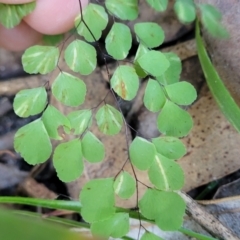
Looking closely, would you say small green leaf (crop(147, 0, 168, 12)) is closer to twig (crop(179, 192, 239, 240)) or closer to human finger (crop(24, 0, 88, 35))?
human finger (crop(24, 0, 88, 35))

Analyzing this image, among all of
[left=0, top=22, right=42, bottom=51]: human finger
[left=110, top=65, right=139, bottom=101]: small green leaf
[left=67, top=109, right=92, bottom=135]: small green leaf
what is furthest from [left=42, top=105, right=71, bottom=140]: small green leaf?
[left=0, top=22, right=42, bottom=51]: human finger

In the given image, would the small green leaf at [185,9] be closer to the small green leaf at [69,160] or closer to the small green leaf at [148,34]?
the small green leaf at [148,34]

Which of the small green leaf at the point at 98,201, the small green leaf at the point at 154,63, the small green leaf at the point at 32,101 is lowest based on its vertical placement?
the small green leaf at the point at 98,201

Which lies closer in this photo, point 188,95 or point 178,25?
point 188,95

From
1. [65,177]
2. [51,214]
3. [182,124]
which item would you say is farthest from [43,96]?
[51,214]

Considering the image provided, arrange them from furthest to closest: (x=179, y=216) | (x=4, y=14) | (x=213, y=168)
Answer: (x=213, y=168) < (x=4, y=14) < (x=179, y=216)

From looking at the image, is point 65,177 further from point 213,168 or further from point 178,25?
point 178,25

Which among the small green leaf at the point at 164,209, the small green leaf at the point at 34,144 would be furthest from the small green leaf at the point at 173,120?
the small green leaf at the point at 34,144
